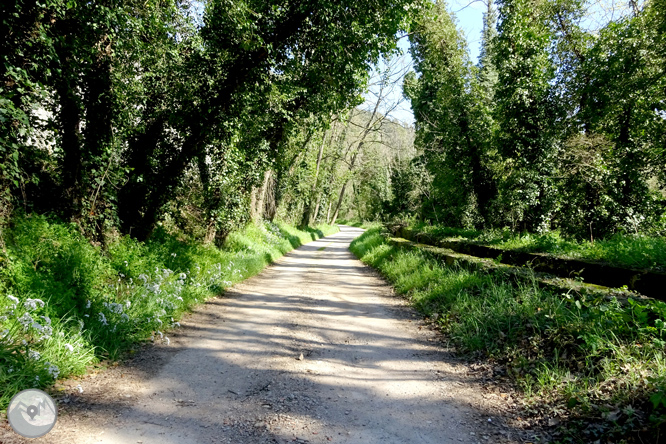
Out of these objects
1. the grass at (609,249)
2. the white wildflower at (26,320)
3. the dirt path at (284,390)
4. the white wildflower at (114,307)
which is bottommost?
the dirt path at (284,390)

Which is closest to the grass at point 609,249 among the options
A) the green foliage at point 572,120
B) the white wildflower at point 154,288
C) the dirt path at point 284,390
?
the green foliage at point 572,120

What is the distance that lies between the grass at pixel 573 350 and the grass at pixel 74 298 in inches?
183

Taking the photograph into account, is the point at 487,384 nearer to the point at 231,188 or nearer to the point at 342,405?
the point at 342,405

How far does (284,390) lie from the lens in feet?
12.9

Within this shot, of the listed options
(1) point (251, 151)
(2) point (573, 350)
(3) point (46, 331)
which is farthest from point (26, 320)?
(1) point (251, 151)


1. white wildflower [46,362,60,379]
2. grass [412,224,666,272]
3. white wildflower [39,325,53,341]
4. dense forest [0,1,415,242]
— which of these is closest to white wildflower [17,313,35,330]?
white wildflower [39,325,53,341]

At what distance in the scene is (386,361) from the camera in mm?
4977

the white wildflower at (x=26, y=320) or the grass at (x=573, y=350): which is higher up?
the white wildflower at (x=26, y=320)

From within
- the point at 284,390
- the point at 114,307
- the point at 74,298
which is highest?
the point at 74,298

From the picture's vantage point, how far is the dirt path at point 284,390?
318 centimetres

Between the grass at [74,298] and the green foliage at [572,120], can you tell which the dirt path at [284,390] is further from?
the green foliage at [572,120]

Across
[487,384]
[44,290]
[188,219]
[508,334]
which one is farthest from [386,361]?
[188,219]

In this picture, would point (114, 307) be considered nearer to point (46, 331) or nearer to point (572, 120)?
point (46, 331)

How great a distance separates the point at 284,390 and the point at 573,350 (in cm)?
326
